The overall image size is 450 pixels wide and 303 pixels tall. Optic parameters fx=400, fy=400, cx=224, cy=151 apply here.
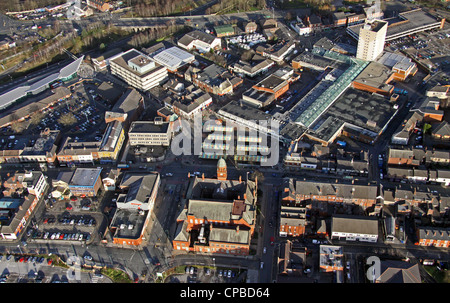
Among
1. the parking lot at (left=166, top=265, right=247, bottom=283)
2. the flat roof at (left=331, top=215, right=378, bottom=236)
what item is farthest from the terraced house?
the parking lot at (left=166, top=265, right=247, bottom=283)

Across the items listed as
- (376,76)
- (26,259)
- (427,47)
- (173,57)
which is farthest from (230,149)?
(427,47)

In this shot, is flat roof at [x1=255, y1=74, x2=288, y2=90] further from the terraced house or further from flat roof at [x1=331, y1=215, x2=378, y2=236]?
flat roof at [x1=331, y1=215, x2=378, y2=236]

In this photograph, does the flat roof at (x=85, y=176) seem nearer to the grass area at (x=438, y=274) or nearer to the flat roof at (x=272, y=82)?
the flat roof at (x=272, y=82)

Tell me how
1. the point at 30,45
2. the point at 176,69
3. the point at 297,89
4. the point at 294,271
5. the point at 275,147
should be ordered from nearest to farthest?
the point at 294,271 → the point at 275,147 → the point at 297,89 → the point at 176,69 → the point at 30,45

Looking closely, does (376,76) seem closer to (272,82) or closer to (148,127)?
(272,82)

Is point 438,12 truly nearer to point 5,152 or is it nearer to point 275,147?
point 275,147

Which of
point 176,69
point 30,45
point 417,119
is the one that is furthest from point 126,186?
point 30,45
